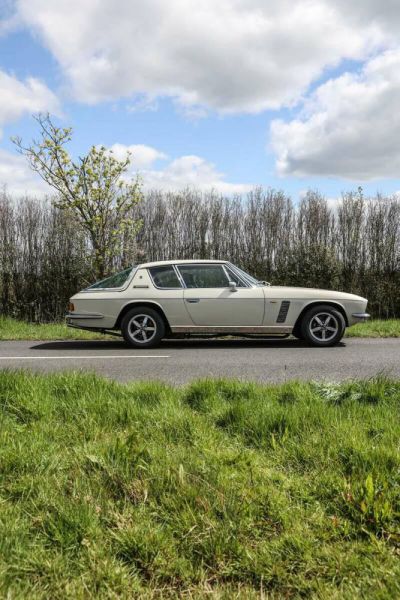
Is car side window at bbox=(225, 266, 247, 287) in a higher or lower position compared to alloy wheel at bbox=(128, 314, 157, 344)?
higher

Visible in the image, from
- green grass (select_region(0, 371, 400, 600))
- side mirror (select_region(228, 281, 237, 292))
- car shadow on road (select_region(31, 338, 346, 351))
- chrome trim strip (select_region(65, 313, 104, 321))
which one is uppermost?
side mirror (select_region(228, 281, 237, 292))

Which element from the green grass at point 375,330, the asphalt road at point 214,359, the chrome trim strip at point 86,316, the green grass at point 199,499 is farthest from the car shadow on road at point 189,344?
the green grass at point 199,499

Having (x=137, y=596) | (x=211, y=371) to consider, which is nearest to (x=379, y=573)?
(x=137, y=596)

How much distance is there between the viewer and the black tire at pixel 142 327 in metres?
8.95

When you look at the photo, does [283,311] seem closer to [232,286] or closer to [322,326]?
[322,326]

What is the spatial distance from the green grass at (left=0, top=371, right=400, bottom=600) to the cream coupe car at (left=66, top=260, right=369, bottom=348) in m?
4.74

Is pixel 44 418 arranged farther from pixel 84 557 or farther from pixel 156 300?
pixel 156 300

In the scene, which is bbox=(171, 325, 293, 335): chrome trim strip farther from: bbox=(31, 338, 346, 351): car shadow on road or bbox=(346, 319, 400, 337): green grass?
bbox=(346, 319, 400, 337): green grass

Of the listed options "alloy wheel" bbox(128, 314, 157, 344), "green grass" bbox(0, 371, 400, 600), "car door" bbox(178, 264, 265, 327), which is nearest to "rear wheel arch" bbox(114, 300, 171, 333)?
"alloy wheel" bbox(128, 314, 157, 344)

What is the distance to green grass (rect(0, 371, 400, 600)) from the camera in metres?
2.12

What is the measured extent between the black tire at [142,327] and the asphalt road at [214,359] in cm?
24

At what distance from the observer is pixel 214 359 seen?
25.0 ft

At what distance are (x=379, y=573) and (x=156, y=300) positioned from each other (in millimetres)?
7093

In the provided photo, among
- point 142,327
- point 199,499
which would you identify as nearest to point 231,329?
point 142,327
